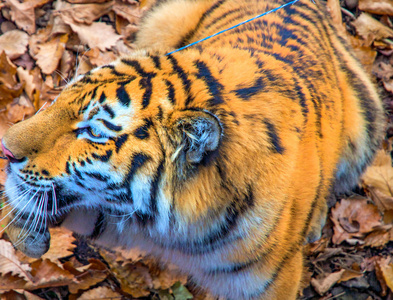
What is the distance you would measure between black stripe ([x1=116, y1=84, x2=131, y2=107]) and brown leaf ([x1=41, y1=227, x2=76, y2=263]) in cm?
132

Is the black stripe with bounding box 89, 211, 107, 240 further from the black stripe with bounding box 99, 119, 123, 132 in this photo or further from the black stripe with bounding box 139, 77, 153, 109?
the black stripe with bounding box 139, 77, 153, 109

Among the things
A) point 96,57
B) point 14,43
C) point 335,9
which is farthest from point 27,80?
point 335,9

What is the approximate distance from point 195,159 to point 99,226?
79 cm

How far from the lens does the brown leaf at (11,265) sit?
2260 millimetres

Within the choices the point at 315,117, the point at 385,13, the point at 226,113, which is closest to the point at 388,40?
the point at 385,13

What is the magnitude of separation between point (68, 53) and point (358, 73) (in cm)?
238

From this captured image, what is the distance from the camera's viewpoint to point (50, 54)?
3184 mm

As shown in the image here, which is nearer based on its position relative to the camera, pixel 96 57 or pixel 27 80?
pixel 27 80

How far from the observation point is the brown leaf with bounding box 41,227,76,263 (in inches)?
96.8

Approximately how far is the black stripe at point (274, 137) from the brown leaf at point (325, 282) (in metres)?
1.56

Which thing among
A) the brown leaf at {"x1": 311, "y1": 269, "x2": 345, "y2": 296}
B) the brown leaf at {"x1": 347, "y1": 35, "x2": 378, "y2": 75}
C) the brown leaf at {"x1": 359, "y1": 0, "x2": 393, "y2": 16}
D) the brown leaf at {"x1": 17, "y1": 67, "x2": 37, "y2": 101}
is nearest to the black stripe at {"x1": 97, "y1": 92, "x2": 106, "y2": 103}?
the brown leaf at {"x1": 17, "y1": 67, "x2": 37, "y2": 101}

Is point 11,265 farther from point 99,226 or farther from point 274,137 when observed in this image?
point 274,137

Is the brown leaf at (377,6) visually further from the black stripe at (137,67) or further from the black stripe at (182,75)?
the black stripe at (137,67)

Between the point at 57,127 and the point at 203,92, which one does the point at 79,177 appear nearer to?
the point at 57,127
